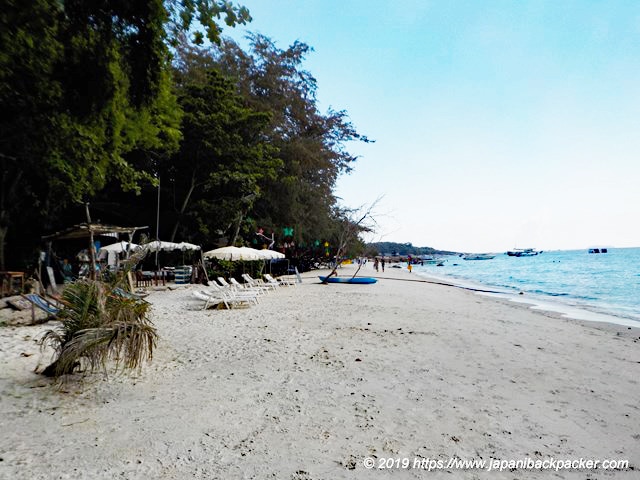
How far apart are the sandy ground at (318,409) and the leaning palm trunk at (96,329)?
35 centimetres

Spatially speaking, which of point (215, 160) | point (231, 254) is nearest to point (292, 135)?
point (215, 160)

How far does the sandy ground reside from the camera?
3029mm

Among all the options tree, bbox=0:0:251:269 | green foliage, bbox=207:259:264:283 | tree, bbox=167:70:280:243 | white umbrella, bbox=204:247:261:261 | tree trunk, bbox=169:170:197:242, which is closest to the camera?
tree, bbox=0:0:251:269

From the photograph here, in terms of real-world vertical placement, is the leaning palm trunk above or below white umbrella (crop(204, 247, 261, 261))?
below

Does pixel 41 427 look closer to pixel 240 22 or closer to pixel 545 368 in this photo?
pixel 240 22

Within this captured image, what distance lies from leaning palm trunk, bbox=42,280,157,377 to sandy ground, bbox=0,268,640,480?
0.35m

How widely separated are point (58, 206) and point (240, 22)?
1714 centimetres

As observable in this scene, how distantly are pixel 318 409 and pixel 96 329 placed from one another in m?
2.70

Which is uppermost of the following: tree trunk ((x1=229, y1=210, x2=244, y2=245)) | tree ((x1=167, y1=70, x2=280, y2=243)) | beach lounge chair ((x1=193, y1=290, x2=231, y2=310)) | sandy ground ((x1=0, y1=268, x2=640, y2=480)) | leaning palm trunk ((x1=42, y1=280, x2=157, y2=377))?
tree ((x1=167, y1=70, x2=280, y2=243))

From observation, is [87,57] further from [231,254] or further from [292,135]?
[292,135]

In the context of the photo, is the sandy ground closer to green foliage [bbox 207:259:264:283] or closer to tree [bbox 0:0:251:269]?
tree [bbox 0:0:251:269]

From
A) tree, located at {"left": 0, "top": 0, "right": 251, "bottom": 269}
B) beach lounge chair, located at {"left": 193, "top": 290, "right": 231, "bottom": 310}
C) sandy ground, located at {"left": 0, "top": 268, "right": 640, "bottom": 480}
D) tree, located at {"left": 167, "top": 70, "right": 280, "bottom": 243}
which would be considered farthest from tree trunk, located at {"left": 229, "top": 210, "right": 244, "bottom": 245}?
tree, located at {"left": 0, "top": 0, "right": 251, "bottom": 269}

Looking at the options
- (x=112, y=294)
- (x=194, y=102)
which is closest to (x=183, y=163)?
(x=194, y=102)

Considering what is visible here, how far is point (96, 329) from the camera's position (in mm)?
4277
